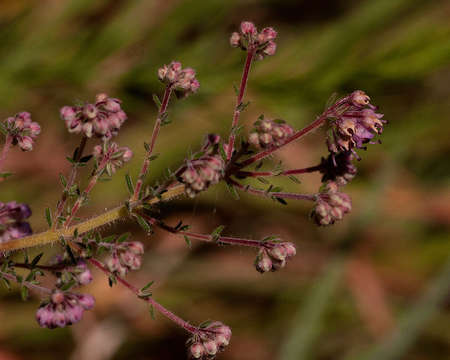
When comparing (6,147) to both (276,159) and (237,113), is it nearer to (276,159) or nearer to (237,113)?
(237,113)

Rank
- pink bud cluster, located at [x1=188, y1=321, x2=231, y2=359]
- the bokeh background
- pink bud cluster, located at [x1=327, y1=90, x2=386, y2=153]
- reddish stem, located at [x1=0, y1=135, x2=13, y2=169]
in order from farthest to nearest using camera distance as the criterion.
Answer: the bokeh background, reddish stem, located at [x1=0, y1=135, x2=13, y2=169], pink bud cluster, located at [x1=188, y1=321, x2=231, y2=359], pink bud cluster, located at [x1=327, y1=90, x2=386, y2=153]

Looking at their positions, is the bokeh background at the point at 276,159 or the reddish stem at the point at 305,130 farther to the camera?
the bokeh background at the point at 276,159

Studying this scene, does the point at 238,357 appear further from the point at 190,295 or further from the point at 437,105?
the point at 437,105

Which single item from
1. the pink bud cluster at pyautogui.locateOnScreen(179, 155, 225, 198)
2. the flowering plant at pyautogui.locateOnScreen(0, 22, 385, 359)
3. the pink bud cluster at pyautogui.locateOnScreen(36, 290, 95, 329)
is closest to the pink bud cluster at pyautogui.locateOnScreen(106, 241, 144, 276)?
the flowering plant at pyautogui.locateOnScreen(0, 22, 385, 359)

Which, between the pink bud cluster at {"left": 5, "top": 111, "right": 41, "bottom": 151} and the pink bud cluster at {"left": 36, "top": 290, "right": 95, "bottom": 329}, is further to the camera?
the pink bud cluster at {"left": 5, "top": 111, "right": 41, "bottom": 151}

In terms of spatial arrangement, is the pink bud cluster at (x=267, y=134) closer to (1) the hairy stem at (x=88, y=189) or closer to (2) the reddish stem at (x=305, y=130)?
(2) the reddish stem at (x=305, y=130)

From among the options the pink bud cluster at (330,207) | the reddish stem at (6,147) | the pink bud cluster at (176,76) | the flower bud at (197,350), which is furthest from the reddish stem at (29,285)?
the pink bud cluster at (330,207)

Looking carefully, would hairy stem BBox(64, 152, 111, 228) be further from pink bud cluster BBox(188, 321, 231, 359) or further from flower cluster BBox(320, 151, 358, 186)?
flower cluster BBox(320, 151, 358, 186)
